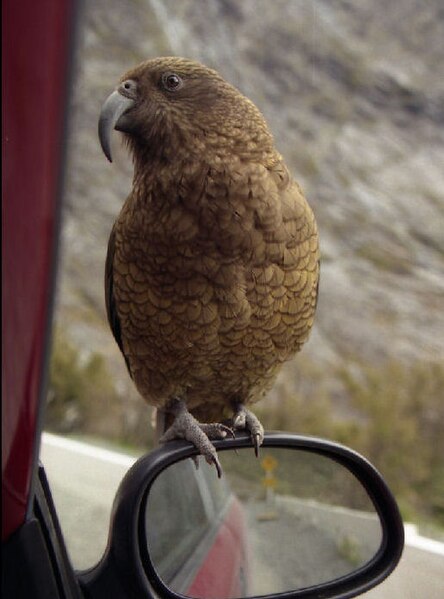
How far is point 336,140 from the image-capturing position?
5.44 meters

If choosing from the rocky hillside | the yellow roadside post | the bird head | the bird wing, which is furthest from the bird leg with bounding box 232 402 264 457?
the rocky hillside

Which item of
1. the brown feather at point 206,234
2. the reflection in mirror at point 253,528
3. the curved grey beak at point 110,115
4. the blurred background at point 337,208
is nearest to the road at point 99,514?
the reflection in mirror at point 253,528

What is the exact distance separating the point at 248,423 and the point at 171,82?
0.62 metres

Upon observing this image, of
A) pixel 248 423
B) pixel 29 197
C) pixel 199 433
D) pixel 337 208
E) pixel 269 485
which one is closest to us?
pixel 29 197

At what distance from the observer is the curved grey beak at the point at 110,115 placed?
2.95 ft

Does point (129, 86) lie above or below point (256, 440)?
above

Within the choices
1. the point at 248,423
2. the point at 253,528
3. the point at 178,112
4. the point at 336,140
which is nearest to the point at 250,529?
the point at 253,528

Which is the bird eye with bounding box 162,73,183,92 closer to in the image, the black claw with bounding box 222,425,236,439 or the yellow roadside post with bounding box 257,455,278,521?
the black claw with bounding box 222,425,236,439

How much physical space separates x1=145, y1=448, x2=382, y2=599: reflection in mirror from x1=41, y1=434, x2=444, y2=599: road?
0.23m

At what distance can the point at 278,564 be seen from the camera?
111 cm

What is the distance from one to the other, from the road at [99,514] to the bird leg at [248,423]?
0.37 metres

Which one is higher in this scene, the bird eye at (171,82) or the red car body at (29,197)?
the bird eye at (171,82)

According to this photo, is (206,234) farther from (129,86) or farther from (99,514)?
(99,514)

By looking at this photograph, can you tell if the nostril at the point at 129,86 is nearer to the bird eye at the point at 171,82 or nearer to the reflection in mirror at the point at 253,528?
the bird eye at the point at 171,82
